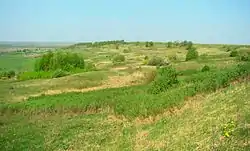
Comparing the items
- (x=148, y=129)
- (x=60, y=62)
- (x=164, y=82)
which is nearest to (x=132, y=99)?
(x=164, y=82)

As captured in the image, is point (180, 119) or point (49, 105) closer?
point (180, 119)

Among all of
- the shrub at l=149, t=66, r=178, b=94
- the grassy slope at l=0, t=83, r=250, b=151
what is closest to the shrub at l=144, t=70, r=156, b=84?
the shrub at l=149, t=66, r=178, b=94

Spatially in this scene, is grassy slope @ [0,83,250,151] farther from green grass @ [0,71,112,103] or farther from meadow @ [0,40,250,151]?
green grass @ [0,71,112,103]

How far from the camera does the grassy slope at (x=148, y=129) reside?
16.8 meters

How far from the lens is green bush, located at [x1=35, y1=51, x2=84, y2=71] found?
2990 inches

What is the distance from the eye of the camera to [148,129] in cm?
2270

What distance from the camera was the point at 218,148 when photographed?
563 inches

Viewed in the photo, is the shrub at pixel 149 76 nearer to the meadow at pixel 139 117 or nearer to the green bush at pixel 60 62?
the meadow at pixel 139 117

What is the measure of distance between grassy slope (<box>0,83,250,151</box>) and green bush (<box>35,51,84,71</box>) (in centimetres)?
4524

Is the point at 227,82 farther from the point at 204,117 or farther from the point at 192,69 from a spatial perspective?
the point at 192,69

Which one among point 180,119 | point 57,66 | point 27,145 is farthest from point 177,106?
point 57,66

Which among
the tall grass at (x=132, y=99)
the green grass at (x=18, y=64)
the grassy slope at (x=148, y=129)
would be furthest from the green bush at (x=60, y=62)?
the grassy slope at (x=148, y=129)

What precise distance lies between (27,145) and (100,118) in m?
8.71

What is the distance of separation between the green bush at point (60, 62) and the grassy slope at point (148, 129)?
45.2 meters
